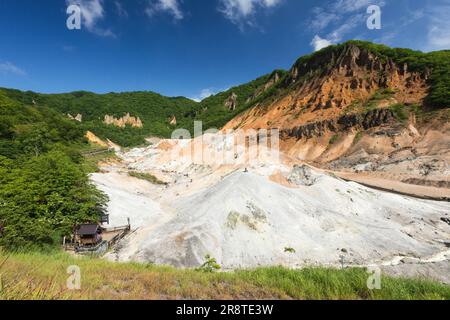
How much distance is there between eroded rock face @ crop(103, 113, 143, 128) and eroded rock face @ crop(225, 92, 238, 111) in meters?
49.0

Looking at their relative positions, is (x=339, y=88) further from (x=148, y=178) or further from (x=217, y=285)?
(x=217, y=285)

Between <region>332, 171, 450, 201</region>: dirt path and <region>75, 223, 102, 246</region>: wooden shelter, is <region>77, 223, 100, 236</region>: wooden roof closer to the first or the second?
<region>75, 223, 102, 246</region>: wooden shelter

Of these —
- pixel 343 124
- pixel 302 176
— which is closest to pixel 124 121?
pixel 343 124

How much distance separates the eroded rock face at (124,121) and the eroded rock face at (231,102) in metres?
49.0

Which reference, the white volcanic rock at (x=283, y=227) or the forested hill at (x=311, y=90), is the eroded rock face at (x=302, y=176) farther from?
the forested hill at (x=311, y=90)

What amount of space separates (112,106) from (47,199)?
148 metres

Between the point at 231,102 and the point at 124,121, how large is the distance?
58.5 meters

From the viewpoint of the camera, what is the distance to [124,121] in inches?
5871

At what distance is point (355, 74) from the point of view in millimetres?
64750

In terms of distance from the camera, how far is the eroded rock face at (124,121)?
145m

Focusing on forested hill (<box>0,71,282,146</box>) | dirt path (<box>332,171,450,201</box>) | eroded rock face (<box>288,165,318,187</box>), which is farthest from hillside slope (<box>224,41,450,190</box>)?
forested hill (<box>0,71,282,146</box>)

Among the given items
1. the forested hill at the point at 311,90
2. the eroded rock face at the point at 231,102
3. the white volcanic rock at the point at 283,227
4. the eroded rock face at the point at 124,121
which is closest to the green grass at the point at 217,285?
the white volcanic rock at the point at 283,227

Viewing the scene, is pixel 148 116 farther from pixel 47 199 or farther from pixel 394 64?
pixel 47 199

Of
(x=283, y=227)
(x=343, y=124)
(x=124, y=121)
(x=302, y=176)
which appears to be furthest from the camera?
(x=124, y=121)
